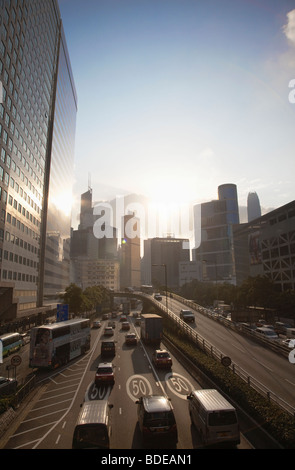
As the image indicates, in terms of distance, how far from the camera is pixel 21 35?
55.3 metres

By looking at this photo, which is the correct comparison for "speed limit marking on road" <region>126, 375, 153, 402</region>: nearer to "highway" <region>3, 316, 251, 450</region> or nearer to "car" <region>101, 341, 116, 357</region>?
"highway" <region>3, 316, 251, 450</region>


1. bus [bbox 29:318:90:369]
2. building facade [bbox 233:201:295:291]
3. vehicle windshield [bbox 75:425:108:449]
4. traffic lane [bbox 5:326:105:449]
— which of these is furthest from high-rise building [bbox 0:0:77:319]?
building facade [bbox 233:201:295:291]

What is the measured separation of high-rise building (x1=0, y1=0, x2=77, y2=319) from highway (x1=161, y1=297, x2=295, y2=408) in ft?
117

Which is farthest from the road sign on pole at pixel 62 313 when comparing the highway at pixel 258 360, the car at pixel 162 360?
the car at pixel 162 360

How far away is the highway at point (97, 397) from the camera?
13.4 metres

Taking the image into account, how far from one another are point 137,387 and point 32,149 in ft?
202

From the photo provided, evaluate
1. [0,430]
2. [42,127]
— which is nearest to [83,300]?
[42,127]

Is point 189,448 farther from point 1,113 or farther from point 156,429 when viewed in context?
point 1,113

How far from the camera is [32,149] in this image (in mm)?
67188

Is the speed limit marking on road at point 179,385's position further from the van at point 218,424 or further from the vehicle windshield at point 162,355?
the van at point 218,424

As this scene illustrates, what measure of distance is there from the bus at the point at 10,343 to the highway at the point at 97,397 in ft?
39.2

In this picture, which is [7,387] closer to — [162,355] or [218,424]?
[162,355]

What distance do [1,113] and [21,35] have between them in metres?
20.0

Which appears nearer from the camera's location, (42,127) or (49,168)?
(42,127)
